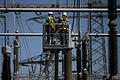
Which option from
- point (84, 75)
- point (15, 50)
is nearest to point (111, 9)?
point (84, 75)

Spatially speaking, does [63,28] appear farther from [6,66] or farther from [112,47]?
[112,47]

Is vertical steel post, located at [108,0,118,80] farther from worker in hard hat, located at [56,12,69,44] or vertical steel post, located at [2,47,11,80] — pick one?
worker in hard hat, located at [56,12,69,44]

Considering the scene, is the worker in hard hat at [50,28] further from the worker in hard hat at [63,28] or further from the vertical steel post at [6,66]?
the vertical steel post at [6,66]

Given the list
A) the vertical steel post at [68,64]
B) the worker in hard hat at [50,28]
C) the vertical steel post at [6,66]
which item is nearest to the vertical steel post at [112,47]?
the vertical steel post at [6,66]

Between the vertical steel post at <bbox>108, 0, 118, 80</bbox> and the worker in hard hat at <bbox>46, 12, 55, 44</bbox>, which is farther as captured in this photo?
the worker in hard hat at <bbox>46, 12, 55, 44</bbox>

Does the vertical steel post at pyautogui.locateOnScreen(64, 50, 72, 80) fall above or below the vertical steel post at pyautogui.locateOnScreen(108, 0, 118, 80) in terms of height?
below

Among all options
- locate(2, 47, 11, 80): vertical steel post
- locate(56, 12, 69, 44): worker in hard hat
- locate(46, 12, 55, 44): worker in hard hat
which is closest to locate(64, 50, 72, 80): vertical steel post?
locate(56, 12, 69, 44): worker in hard hat

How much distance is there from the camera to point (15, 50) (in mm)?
14562

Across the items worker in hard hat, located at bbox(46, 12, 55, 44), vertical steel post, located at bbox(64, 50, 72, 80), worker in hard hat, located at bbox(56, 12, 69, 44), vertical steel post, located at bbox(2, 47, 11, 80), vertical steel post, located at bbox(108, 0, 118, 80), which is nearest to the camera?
vertical steel post, located at bbox(108, 0, 118, 80)

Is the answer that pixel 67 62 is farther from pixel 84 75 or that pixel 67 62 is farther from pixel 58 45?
pixel 84 75

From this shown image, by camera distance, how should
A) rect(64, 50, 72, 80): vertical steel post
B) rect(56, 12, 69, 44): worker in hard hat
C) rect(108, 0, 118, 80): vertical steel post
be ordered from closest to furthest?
rect(108, 0, 118, 80): vertical steel post → rect(56, 12, 69, 44): worker in hard hat → rect(64, 50, 72, 80): vertical steel post

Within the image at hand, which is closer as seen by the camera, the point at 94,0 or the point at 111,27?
the point at 111,27

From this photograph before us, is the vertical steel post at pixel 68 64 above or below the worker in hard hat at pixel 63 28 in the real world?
below

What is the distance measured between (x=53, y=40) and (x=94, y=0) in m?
3.40
